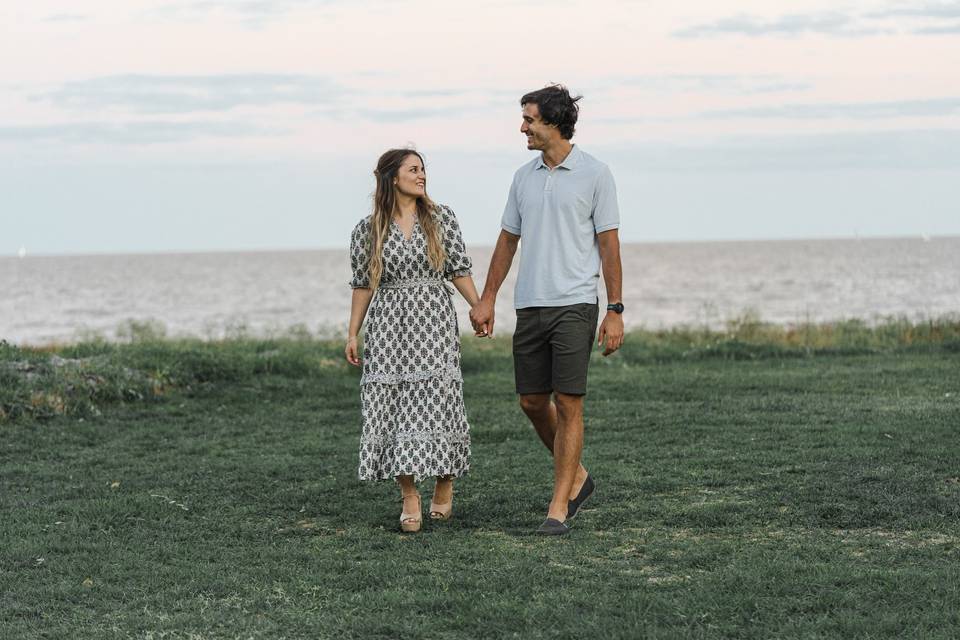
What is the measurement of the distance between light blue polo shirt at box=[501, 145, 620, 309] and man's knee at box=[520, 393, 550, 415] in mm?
530

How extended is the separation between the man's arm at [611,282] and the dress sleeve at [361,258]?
1.33m

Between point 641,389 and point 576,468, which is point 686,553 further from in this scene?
point 641,389

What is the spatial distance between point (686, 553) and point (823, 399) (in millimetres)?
5769


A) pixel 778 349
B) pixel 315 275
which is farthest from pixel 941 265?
pixel 778 349

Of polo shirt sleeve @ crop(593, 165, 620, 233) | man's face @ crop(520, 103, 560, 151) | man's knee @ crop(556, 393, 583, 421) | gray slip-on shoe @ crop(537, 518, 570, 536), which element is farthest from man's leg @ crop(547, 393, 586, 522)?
man's face @ crop(520, 103, 560, 151)

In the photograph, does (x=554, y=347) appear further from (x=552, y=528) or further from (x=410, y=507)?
(x=410, y=507)

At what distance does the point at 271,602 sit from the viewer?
17.1ft

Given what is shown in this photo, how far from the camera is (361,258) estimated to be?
686 cm

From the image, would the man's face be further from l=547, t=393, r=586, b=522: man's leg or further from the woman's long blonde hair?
l=547, t=393, r=586, b=522: man's leg

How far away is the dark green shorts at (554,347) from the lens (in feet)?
21.1

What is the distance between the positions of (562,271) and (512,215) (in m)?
0.50

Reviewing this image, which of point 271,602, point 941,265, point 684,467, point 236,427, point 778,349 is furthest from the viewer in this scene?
point 941,265

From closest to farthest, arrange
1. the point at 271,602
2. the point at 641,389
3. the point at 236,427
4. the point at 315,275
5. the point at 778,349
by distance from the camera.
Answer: the point at 271,602
the point at 236,427
the point at 641,389
the point at 778,349
the point at 315,275

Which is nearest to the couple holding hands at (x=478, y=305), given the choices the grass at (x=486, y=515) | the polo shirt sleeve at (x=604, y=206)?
the polo shirt sleeve at (x=604, y=206)
